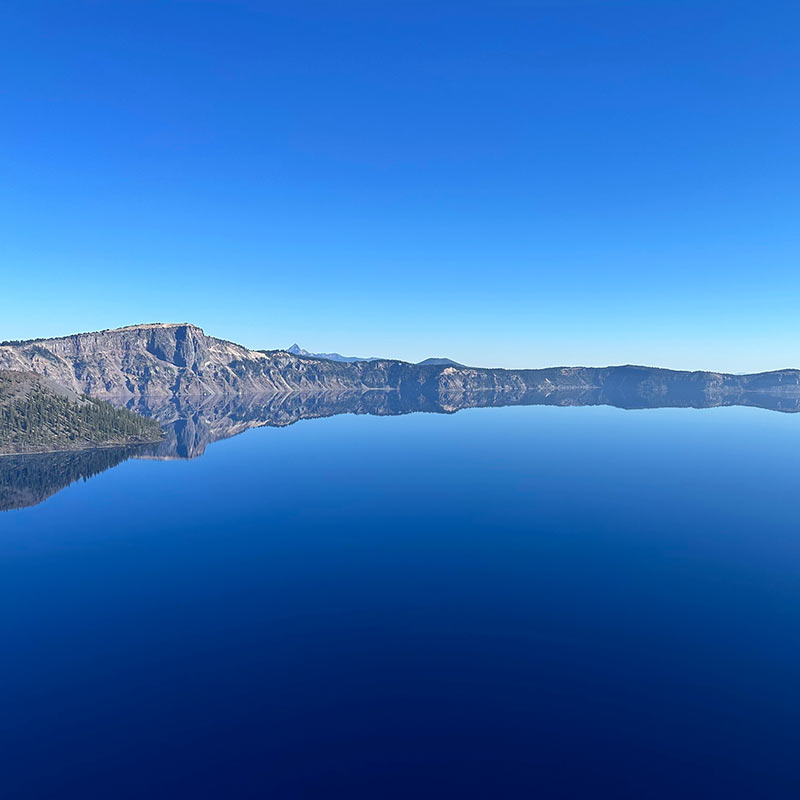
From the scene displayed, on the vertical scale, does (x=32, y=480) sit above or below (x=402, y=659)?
above

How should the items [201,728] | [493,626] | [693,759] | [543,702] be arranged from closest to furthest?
[693,759]
[201,728]
[543,702]
[493,626]

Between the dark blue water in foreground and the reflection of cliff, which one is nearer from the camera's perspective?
the dark blue water in foreground

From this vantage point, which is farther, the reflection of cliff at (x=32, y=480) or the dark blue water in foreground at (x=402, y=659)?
the reflection of cliff at (x=32, y=480)

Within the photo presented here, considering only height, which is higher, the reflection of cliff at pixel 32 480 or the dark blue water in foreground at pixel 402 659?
the reflection of cliff at pixel 32 480

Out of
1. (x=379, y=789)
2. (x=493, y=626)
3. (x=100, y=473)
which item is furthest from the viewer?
(x=100, y=473)

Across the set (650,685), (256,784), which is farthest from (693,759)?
(256,784)

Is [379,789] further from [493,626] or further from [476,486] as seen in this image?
[476,486]

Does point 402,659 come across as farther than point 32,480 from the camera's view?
No

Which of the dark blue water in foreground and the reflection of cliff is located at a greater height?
the reflection of cliff
